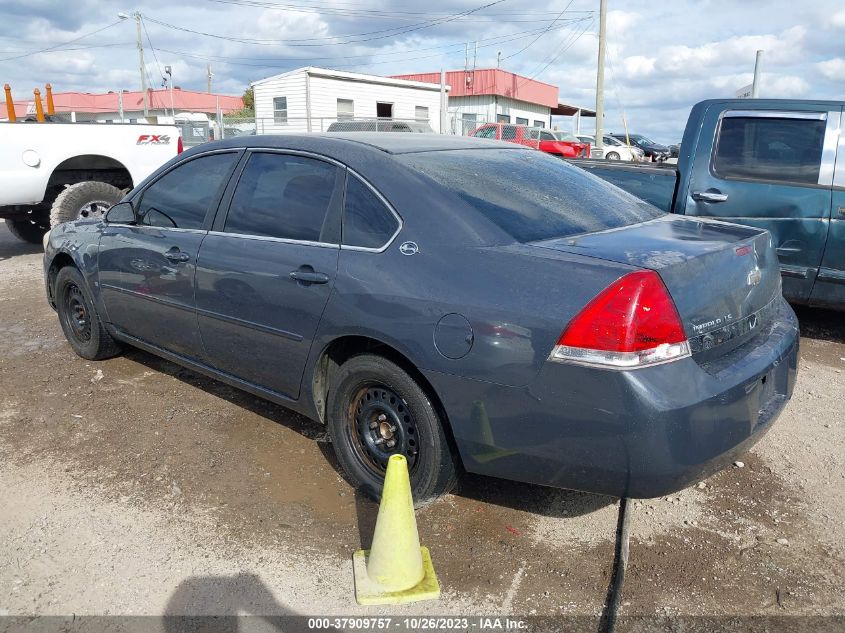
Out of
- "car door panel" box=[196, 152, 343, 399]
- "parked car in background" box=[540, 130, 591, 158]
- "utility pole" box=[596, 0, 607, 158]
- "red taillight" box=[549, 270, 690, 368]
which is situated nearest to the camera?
"red taillight" box=[549, 270, 690, 368]

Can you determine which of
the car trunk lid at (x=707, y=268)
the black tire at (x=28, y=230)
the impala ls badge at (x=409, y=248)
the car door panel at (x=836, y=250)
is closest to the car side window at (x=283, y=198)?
the impala ls badge at (x=409, y=248)

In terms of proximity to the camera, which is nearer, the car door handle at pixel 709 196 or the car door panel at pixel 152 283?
the car door panel at pixel 152 283


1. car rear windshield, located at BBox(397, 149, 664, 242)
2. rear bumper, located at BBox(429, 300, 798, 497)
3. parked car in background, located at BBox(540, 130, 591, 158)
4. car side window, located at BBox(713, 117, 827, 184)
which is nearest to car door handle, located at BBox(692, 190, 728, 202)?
car side window, located at BBox(713, 117, 827, 184)

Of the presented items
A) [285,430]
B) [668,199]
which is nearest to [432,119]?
[668,199]

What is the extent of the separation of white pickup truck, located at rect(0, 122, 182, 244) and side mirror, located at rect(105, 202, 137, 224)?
4.26 metres

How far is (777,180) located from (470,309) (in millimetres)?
3974

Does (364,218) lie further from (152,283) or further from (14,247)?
(14,247)

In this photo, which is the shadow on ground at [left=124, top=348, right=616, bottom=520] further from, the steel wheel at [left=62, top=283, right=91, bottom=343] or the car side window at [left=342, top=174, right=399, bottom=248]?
the steel wheel at [left=62, top=283, right=91, bottom=343]

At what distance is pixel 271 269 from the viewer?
336 centimetres

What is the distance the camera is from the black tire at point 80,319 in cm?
485

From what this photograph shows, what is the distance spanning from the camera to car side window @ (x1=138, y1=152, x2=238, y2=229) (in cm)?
390

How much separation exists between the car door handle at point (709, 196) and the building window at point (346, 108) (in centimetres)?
2229

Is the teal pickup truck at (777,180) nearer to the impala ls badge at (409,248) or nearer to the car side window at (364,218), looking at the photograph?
the car side window at (364,218)

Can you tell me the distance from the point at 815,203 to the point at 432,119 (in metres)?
25.5
